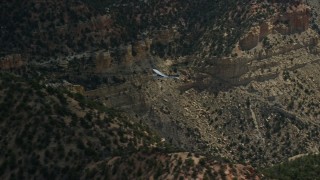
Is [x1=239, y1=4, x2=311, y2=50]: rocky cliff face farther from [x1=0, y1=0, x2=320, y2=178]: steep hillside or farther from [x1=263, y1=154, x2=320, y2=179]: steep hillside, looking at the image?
[x1=263, y1=154, x2=320, y2=179]: steep hillside

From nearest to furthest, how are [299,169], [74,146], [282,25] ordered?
[74,146] → [299,169] → [282,25]

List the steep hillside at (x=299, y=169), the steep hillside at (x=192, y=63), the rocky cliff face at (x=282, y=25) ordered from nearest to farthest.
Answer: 1. the steep hillside at (x=299, y=169)
2. the steep hillside at (x=192, y=63)
3. the rocky cliff face at (x=282, y=25)

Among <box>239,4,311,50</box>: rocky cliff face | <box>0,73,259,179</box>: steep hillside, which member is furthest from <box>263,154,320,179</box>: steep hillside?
<box>239,4,311,50</box>: rocky cliff face

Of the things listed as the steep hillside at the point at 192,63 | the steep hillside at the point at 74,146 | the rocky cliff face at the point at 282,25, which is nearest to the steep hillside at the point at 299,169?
the steep hillside at the point at 192,63

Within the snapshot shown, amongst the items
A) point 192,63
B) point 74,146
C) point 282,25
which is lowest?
point 192,63

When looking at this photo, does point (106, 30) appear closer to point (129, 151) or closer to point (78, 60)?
point (78, 60)

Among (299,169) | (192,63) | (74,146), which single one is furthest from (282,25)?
(74,146)

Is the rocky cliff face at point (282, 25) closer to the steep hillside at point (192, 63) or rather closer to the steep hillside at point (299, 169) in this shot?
the steep hillside at point (192, 63)

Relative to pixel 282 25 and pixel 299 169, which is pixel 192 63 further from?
pixel 299 169
